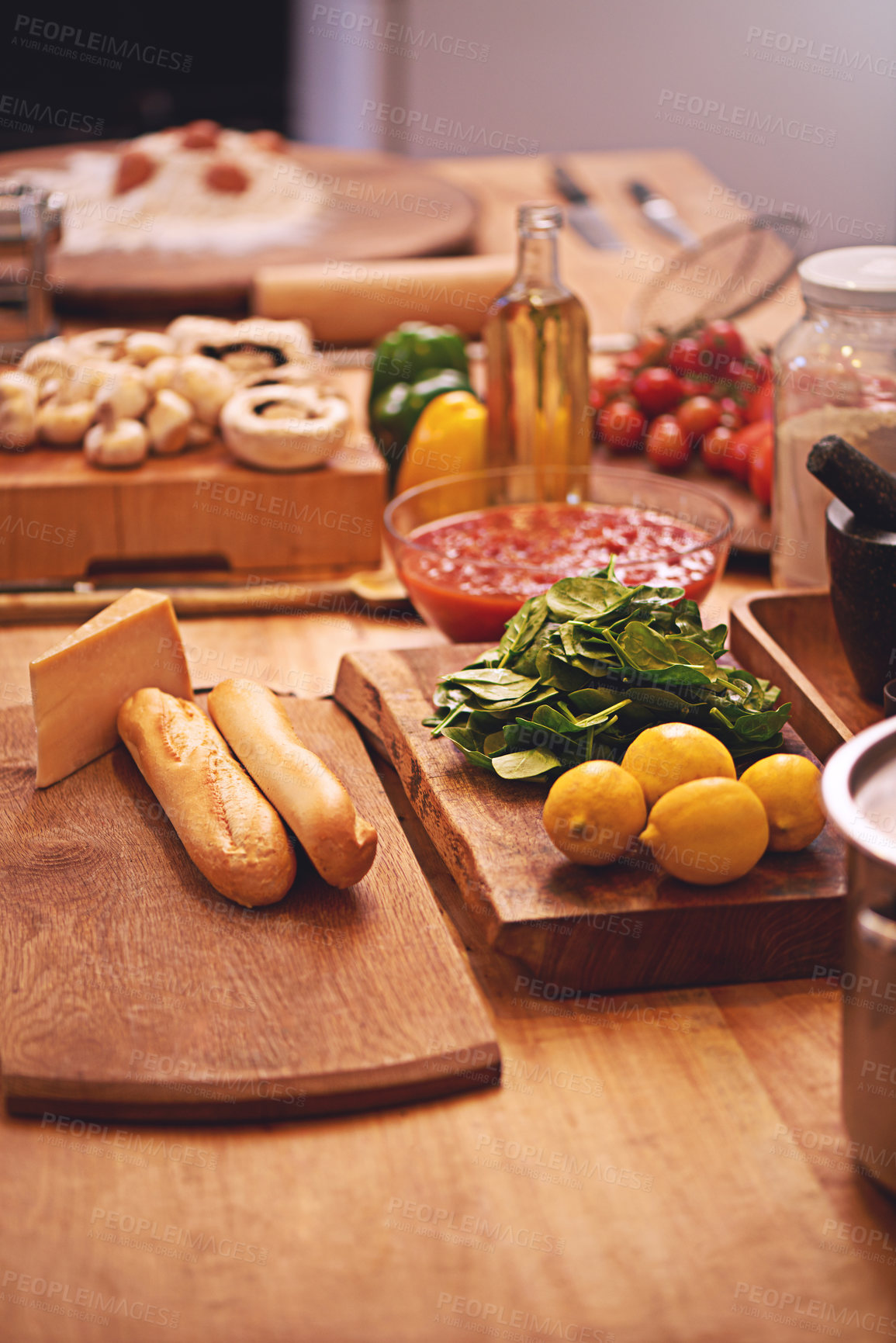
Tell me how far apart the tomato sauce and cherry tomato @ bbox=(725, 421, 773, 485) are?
0.32 m

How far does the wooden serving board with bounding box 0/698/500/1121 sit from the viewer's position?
88cm

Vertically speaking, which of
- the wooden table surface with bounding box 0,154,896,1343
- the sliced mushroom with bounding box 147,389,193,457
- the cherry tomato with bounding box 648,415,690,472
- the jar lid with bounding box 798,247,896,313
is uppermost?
the jar lid with bounding box 798,247,896,313

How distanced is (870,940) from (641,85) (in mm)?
5287

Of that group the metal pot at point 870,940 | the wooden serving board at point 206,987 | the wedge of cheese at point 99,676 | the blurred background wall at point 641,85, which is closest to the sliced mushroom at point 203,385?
the wedge of cheese at point 99,676

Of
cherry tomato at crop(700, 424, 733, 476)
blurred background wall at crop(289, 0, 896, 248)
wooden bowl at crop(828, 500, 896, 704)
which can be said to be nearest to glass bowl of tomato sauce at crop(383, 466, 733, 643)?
wooden bowl at crop(828, 500, 896, 704)

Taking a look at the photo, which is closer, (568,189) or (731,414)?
(731,414)

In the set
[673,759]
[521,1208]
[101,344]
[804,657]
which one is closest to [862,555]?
[804,657]

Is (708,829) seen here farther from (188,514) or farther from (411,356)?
(411,356)

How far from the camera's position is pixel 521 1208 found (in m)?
0.82

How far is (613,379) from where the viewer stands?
2170 millimetres

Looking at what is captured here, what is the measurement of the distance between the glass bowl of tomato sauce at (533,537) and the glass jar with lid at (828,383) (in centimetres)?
11

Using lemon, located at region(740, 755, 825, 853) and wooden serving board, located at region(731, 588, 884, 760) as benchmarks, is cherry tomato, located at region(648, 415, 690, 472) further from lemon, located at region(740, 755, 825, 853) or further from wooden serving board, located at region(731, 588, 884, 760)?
lemon, located at region(740, 755, 825, 853)

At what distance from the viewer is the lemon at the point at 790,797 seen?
1006 mm

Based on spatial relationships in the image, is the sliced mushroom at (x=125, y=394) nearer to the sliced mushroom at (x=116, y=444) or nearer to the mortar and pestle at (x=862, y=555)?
the sliced mushroom at (x=116, y=444)
